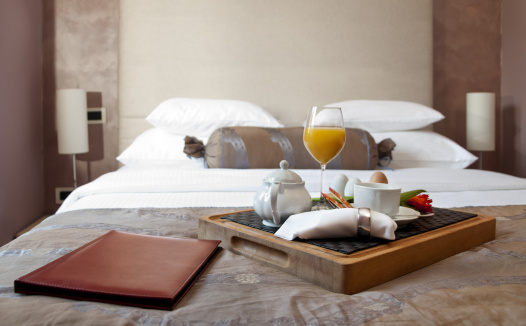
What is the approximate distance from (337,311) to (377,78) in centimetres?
261

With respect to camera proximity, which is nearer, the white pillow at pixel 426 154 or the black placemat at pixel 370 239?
the black placemat at pixel 370 239

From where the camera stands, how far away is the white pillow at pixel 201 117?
2219 millimetres

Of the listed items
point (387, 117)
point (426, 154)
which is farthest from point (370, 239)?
point (387, 117)

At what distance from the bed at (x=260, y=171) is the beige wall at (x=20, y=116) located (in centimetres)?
53

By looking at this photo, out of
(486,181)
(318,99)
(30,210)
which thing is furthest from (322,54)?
(30,210)

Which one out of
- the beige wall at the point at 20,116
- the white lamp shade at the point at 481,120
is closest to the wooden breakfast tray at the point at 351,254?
the beige wall at the point at 20,116

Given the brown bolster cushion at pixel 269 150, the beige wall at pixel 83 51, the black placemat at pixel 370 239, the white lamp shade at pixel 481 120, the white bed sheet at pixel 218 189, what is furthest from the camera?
the white lamp shade at pixel 481 120

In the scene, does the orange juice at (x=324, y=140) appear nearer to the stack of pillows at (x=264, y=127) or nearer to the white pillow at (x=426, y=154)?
the stack of pillows at (x=264, y=127)

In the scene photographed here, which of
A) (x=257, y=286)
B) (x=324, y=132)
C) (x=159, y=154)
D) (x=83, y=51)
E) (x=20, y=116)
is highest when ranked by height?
(x=83, y=51)

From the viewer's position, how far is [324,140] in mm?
975

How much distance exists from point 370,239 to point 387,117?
186 cm

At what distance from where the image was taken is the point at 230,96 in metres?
2.75

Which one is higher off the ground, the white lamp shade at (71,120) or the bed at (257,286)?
the white lamp shade at (71,120)

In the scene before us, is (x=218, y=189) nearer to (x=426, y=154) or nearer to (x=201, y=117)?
(x=201, y=117)
